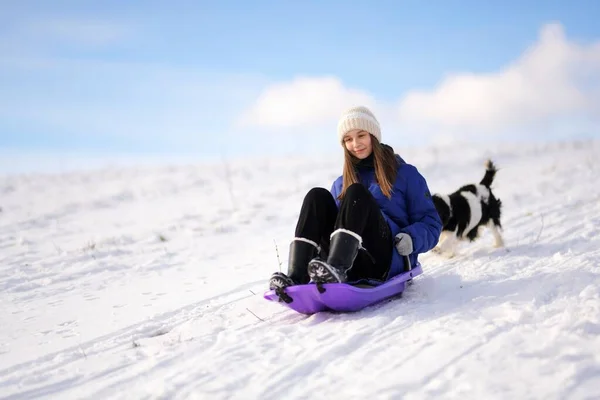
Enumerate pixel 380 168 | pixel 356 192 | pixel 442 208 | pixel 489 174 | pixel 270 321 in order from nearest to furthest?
pixel 356 192 < pixel 270 321 < pixel 380 168 < pixel 442 208 < pixel 489 174

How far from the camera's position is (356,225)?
2.90m

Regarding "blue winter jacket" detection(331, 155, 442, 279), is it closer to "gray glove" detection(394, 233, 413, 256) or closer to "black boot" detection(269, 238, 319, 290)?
"gray glove" detection(394, 233, 413, 256)

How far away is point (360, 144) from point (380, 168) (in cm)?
25

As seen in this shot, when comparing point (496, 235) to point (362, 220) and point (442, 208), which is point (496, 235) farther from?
point (362, 220)

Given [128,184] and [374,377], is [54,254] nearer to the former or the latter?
[374,377]

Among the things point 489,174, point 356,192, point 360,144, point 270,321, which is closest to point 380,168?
point 360,144

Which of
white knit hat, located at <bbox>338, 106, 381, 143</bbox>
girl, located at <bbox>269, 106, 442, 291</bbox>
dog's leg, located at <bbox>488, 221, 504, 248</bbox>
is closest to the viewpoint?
girl, located at <bbox>269, 106, 442, 291</bbox>

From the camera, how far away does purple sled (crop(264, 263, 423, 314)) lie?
280 centimetres

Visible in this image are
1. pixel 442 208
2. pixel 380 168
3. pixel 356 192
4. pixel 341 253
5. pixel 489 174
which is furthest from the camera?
pixel 489 174

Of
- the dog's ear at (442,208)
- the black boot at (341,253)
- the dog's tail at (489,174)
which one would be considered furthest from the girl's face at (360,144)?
the dog's tail at (489,174)

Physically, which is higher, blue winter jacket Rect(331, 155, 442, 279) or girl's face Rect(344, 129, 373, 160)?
girl's face Rect(344, 129, 373, 160)

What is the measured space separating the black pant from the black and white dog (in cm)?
179

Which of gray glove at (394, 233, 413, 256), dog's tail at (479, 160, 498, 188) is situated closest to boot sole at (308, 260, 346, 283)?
gray glove at (394, 233, 413, 256)

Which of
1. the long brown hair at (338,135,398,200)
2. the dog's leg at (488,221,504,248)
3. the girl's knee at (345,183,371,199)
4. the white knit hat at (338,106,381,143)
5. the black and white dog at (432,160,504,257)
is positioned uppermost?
the white knit hat at (338,106,381,143)
